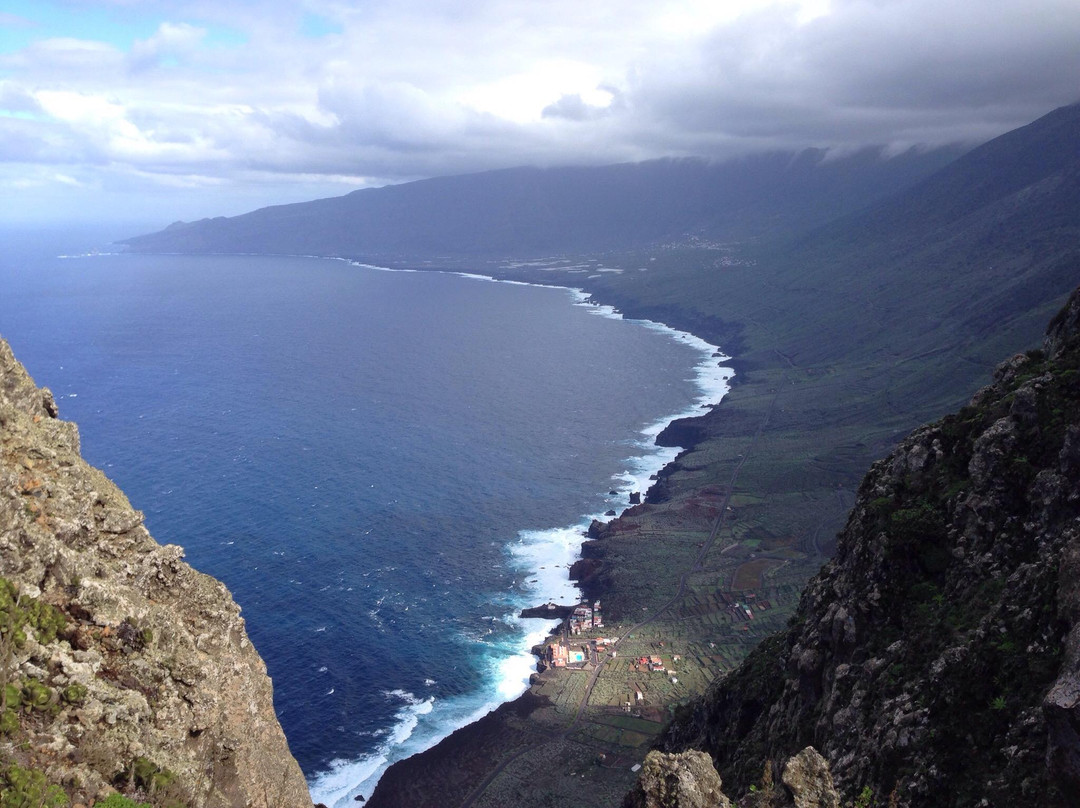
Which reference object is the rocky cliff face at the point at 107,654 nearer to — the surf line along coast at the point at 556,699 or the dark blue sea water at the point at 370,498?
the surf line along coast at the point at 556,699

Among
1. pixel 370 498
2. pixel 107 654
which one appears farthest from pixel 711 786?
pixel 370 498

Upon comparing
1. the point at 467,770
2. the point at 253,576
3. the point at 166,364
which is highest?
the point at 166,364

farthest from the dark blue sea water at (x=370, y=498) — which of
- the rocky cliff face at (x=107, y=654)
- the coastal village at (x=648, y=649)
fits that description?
the rocky cliff face at (x=107, y=654)

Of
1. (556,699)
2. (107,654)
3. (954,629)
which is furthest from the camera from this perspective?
(556,699)

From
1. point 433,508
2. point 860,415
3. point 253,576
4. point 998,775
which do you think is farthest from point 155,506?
point 860,415

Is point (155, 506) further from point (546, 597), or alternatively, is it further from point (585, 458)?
point (585, 458)

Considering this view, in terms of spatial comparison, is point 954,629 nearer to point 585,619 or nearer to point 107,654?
point 107,654
